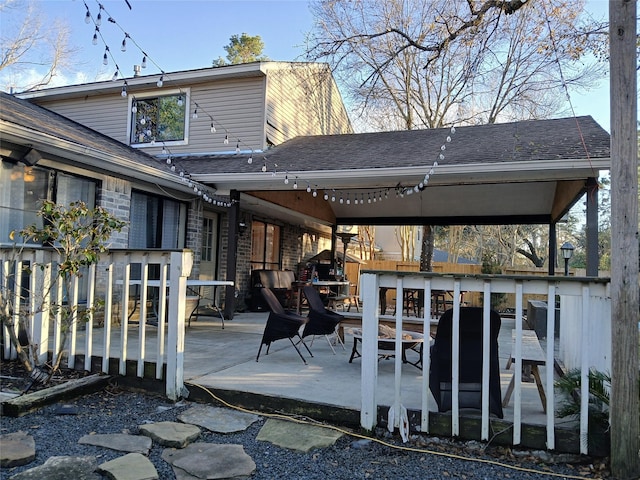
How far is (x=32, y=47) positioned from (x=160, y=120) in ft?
29.0

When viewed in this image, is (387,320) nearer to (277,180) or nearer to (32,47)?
(277,180)

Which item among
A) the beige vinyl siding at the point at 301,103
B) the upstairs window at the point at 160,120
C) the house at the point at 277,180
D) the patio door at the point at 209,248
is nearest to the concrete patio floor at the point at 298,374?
the house at the point at 277,180

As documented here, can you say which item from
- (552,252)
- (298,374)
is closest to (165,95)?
(298,374)

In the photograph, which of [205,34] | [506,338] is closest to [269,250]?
[205,34]

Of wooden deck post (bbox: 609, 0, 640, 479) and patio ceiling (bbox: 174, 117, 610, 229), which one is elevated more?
patio ceiling (bbox: 174, 117, 610, 229)

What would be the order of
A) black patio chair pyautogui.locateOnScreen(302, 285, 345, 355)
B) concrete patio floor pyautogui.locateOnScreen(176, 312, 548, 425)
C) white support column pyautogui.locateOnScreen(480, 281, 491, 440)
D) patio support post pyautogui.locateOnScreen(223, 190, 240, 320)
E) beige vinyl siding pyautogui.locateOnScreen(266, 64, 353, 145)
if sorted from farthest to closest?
beige vinyl siding pyautogui.locateOnScreen(266, 64, 353, 145), patio support post pyautogui.locateOnScreen(223, 190, 240, 320), black patio chair pyautogui.locateOnScreen(302, 285, 345, 355), concrete patio floor pyautogui.locateOnScreen(176, 312, 548, 425), white support column pyautogui.locateOnScreen(480, 281, 491, 440)

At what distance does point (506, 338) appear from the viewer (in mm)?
6910

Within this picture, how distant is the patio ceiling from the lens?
6.48 m

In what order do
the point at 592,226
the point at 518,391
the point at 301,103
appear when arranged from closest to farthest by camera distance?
the point at 518,391, the point at 592,226, the point at 301,103

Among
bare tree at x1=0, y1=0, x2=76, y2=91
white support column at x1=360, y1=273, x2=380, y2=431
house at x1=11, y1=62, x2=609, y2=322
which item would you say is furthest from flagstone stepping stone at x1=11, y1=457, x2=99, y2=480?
bare tree at x1=0, y1=0, x2=76, y2=91

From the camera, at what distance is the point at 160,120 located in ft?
32.3

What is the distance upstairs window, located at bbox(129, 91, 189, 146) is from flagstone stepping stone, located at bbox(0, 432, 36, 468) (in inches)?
300

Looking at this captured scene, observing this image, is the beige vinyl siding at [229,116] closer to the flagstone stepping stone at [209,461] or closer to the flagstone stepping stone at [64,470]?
the flagstone stepping stone at [209,461]

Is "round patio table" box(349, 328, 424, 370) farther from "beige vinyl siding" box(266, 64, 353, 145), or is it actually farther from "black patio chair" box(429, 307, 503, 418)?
"beige vinyl siding" box(266, 64, 353, 145)
